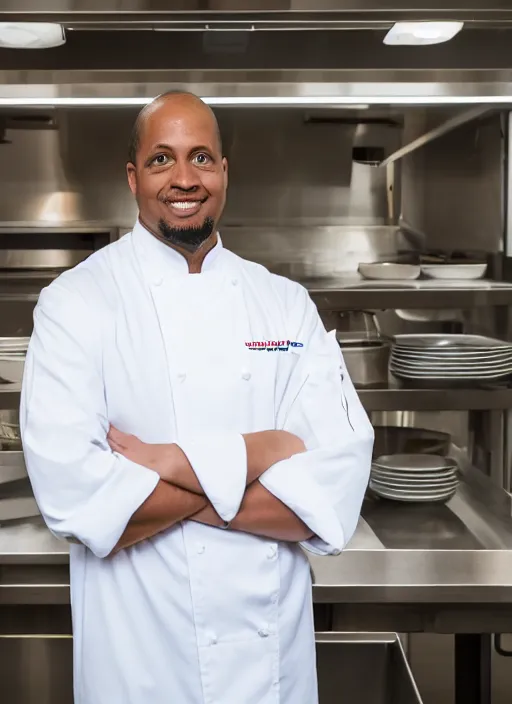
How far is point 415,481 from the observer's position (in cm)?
197

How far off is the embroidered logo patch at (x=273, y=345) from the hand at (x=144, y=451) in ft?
0.73

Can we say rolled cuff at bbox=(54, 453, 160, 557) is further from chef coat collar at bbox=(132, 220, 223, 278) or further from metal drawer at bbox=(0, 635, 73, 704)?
metal drawer at bbox=(0, 635, 73, 704)

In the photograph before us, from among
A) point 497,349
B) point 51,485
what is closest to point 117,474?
point 51,485

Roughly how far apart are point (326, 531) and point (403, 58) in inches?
42.2

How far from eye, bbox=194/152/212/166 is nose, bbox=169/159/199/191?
22 mm

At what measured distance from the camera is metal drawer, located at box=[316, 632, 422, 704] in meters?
2.21

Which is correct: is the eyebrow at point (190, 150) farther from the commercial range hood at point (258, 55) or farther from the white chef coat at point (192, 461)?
the commercial range hood at point (258, 55)

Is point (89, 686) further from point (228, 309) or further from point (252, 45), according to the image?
point (252, 45)

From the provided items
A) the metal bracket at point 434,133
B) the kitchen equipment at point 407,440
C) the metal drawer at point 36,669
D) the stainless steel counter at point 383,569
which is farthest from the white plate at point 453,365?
the metal drawer at point 36,669

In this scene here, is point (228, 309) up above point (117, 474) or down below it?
above

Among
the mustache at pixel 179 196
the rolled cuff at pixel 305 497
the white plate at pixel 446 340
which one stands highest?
the mustache at pixel 179 196

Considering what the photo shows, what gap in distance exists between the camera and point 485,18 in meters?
1.79

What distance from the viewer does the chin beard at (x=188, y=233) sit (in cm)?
140

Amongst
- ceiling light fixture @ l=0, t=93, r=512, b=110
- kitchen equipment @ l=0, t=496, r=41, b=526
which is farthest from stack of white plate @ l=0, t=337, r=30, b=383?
ceiling light fixture @ l=0, t=93, r=512, b=110
